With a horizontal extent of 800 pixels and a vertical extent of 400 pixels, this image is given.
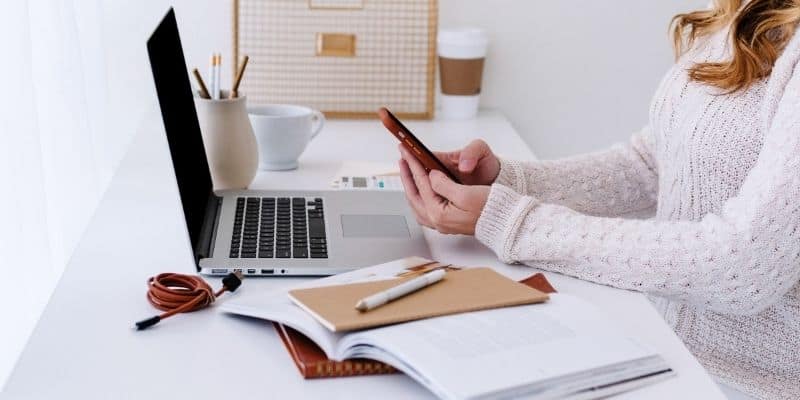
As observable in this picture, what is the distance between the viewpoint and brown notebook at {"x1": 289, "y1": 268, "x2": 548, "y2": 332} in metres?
0.83

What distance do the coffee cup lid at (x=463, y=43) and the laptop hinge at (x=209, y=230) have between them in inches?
29.3

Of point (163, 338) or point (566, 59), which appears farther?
point (566, 59)

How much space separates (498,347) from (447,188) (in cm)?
34

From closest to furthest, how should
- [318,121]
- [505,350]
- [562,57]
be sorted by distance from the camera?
[505,350] < [318,121] < [562,57]

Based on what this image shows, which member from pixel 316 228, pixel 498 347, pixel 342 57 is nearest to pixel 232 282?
pixel 316 228

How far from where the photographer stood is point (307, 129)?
1.50 m

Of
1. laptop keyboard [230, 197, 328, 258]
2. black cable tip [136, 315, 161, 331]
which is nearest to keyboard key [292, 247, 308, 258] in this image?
laptop keyboard [230, 197, 328, 258]

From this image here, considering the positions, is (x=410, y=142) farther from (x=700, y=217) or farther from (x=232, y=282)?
(x=700, y=217)

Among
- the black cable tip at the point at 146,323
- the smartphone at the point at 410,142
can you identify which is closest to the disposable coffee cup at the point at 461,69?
the smartphone at the point at 410,142

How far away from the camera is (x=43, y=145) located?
1404mm

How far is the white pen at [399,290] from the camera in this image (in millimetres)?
854

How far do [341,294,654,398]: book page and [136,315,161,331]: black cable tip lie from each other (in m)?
0.20

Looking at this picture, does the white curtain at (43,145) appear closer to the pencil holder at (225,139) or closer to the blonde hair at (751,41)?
the pencil holder at (225,139)

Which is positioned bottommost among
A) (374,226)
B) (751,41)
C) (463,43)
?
(374,226)
